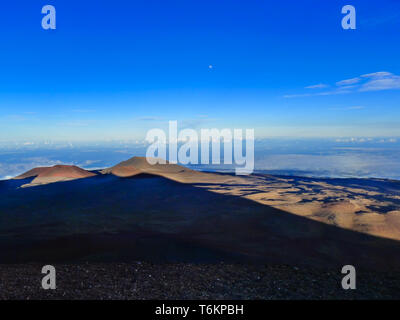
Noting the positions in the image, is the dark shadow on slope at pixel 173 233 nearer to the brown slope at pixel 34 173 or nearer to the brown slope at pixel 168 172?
the brown slope at pixel 168 172

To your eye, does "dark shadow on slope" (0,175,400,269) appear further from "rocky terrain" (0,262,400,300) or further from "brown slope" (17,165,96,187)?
"brown slope" (17,165,96,187)

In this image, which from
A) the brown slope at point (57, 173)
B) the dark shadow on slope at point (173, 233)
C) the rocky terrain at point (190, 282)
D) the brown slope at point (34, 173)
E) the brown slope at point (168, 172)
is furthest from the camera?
the brown slope at point (34, 173)

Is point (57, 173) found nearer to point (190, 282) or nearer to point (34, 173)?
point (34, 173)

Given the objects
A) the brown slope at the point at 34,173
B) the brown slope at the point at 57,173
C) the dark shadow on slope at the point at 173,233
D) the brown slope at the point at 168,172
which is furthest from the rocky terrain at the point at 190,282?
the brown slope at the point at 34,173

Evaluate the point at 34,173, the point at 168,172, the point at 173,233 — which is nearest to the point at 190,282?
the point at 173,233

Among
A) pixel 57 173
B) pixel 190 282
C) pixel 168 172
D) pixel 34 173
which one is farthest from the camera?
pixel 34 173

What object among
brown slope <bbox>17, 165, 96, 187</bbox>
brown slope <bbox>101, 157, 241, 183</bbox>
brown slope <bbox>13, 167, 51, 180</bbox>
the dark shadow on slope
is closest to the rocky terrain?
the dark shadow on slope
